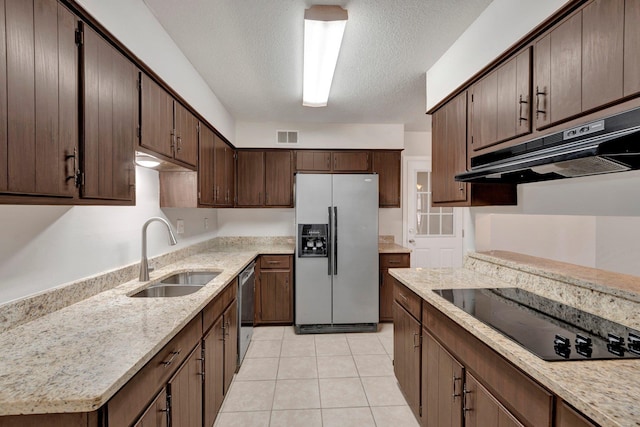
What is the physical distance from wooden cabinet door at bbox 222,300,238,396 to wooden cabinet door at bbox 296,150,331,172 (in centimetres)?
209

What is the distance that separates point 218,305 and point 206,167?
4.57 ft

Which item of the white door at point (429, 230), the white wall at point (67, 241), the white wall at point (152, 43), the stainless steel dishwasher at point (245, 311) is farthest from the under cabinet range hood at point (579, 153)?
the white door at point (429, 230)

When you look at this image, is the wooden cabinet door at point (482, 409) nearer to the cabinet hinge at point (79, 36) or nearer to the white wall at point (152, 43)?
the cabinet hinge at point (79, 36)

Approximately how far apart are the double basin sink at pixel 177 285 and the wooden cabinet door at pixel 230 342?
1.00 feet

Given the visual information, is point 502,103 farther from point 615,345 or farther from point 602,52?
point 615,345

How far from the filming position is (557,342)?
110 centimetres

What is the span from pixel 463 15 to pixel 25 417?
8.76 ft

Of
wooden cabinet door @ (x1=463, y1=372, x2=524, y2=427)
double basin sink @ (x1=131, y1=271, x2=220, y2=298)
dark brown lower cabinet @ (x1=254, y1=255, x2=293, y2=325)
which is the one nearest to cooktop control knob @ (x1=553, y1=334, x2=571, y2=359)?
wooden cabinet door @ (x1=463, y1=372, x2=524, y2=427)

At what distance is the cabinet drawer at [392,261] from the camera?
3.73 m

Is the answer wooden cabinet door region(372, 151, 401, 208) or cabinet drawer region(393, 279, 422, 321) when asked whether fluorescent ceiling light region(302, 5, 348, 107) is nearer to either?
wooden cabinet door region(372, 151, 401, 208)

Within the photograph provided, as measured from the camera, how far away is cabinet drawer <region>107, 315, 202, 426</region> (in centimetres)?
92

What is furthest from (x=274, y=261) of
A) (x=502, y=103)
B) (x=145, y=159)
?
(x=502, y=103)

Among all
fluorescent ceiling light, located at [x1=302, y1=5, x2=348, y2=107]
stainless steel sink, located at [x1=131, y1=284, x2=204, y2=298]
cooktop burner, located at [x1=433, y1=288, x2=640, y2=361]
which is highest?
fluorescent ceiling light, located at [x1=302, y1=5, x2=348, y2=107]

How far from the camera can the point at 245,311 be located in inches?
116
